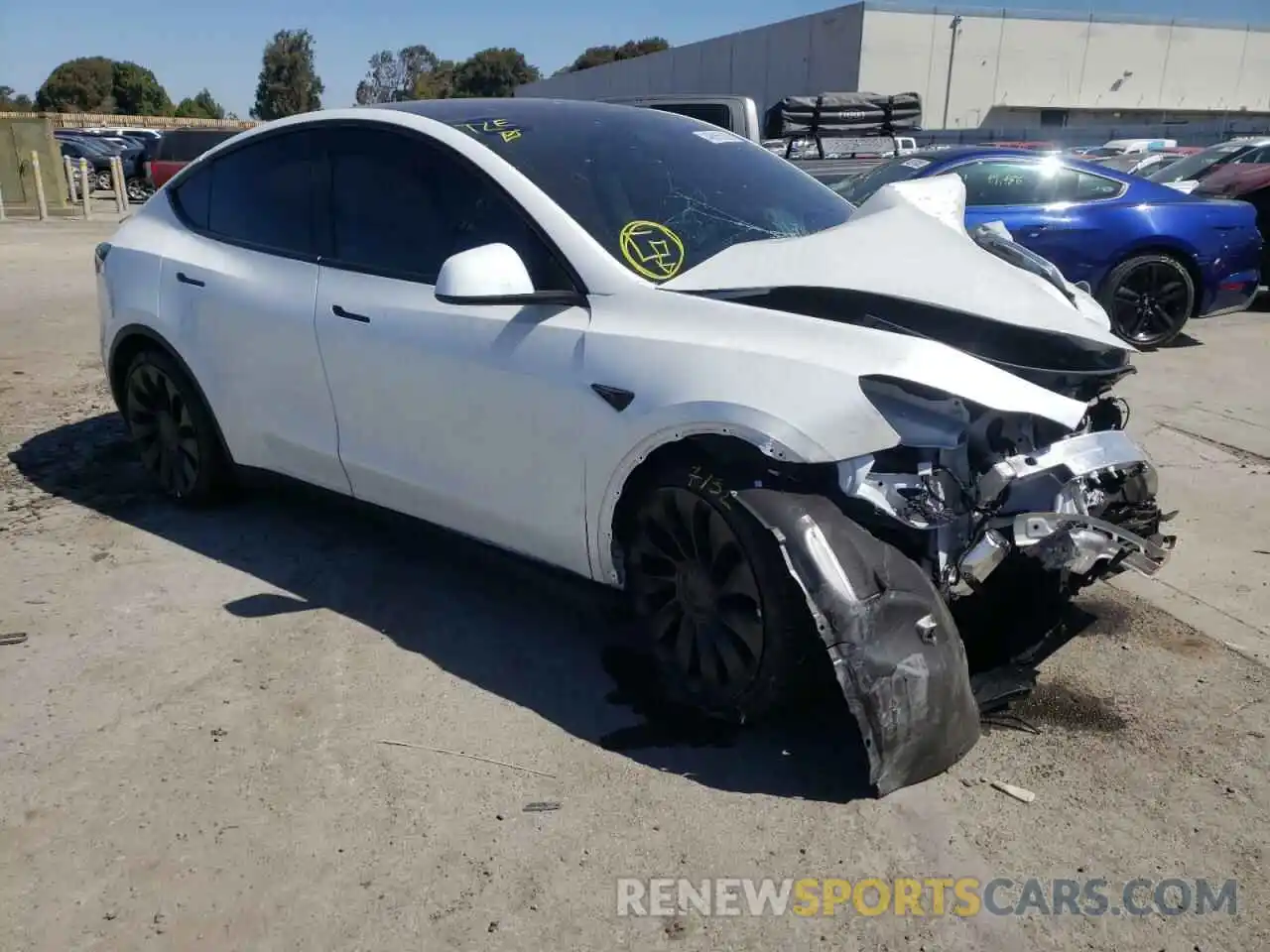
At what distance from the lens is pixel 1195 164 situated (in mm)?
13719

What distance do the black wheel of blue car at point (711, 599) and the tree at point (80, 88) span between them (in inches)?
3487

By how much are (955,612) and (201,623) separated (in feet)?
8.71

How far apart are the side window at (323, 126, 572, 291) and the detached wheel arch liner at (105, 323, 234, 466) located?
1055 millimetres

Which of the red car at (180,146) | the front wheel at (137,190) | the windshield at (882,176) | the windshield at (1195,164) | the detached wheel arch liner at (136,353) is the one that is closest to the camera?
the detached wheel arch liner at (136,353)

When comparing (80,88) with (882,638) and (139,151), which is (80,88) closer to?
(139,151)

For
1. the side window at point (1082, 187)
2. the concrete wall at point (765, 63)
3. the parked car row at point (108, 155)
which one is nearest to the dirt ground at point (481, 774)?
the side window at point (1082, 187)

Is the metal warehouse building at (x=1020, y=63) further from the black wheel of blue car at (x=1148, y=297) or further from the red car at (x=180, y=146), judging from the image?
the black wheel of blue car at (x=1148, y=297)

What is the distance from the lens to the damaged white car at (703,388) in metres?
2.69

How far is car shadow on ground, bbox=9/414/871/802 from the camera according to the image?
2916 mm

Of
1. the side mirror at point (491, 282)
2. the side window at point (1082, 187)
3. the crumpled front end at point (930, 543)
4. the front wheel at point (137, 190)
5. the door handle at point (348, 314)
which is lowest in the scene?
the front wheel at point (137, 190)

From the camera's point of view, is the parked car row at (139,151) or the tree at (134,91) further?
the tree at (134,91)

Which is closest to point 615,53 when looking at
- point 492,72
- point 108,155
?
point 492,72

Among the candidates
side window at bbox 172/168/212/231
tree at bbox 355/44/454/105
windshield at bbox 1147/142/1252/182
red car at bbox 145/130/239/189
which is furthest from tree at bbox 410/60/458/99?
side window at bbox 172/168/212/231

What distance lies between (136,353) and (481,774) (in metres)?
3.01
